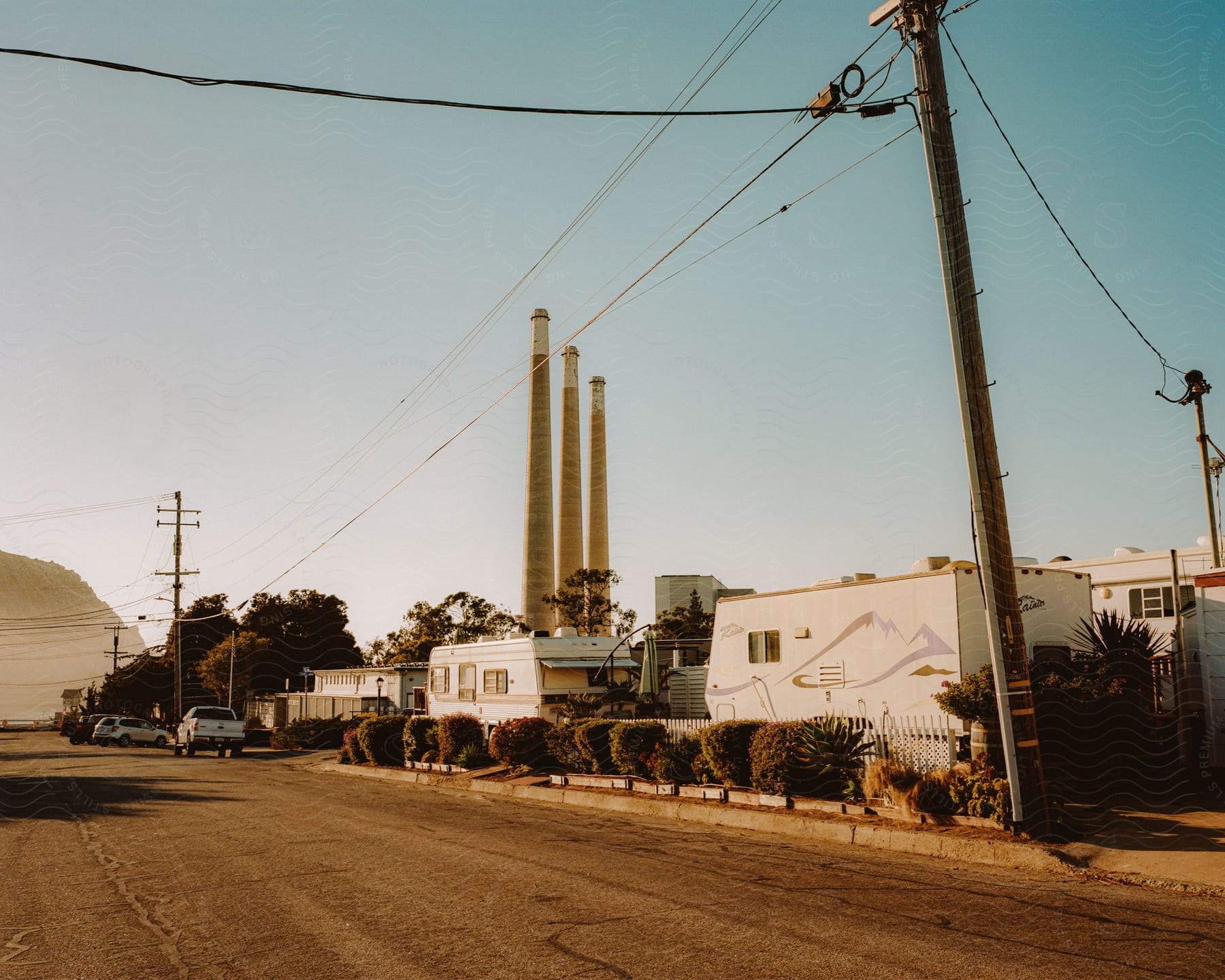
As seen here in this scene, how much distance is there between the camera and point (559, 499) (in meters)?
76.8

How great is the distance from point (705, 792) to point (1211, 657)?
27.4 ft

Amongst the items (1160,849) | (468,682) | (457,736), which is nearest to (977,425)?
(1160,849)

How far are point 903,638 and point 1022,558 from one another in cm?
410

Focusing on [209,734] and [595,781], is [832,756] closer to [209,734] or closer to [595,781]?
[595,781]

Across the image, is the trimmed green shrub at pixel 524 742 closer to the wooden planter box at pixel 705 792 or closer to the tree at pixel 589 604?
the wooden planter box at pixel 705 792

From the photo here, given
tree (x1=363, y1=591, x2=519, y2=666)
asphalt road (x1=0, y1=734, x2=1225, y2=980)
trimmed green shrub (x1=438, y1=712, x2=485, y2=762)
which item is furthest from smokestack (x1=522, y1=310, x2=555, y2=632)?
asphalt road (x1=0, y1=734, x2=1225, y2=980)

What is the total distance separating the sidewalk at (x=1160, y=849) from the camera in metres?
8.92

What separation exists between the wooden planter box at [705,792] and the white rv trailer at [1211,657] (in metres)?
7.35

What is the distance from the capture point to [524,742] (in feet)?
72.3

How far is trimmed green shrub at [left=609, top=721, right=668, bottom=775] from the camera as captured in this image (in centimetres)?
1817

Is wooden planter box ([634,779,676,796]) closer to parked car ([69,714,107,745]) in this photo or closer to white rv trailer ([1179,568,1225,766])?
white rv trailer ([1179,568,1225,766])

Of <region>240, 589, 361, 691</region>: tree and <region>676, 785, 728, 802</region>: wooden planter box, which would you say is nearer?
<region>676, 785, 728, 802</region>: wooden planter box

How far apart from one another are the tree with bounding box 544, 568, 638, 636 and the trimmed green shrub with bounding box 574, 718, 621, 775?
4328cm

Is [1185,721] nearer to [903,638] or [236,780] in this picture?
[903,638]
